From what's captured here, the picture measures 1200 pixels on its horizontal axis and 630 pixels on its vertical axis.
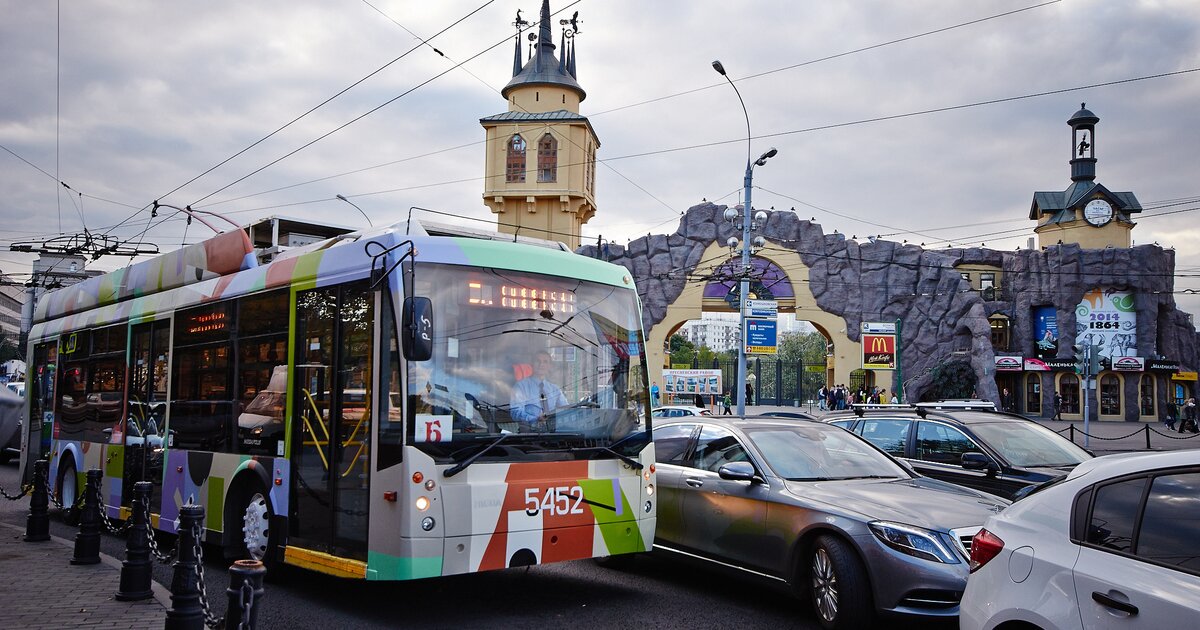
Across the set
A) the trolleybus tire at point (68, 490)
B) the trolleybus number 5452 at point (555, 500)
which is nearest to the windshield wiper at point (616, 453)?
the trolleybus number 5452 at point (555, 500)

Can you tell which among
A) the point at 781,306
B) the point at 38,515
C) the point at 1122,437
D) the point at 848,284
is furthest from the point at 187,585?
the point at 848,284

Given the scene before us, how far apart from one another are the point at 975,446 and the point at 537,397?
16.7ft

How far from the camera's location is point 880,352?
37.7 metres

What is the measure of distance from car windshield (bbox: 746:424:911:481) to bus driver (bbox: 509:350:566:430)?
6.34 feet

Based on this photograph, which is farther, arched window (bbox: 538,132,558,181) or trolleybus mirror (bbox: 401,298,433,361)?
arched window (bbox: 538,132,558,181)

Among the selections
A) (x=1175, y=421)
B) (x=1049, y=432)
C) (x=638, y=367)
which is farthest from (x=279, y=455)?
(x=1175, y=421)

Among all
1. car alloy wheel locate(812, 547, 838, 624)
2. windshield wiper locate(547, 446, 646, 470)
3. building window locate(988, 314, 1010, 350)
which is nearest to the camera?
car alloy wheel locate(812, 547, 838, 624)

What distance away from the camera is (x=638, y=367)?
26.3ft

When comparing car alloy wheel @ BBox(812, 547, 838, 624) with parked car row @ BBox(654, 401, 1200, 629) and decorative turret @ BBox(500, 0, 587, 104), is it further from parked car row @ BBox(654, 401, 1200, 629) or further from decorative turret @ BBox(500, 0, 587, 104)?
decorative turret @ BBox(500, 0, 587, 104)

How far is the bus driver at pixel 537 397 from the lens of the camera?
281 inches

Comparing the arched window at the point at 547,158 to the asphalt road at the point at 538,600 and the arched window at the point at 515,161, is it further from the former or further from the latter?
the asphalt road at the point at 538,600

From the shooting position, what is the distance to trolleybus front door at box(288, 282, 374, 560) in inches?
275

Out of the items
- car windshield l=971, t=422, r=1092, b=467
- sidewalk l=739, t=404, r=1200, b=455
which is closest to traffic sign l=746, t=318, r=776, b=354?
sidewalk l=739, t=404, r=1200, b=455

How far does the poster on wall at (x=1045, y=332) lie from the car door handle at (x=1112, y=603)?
52352mm
